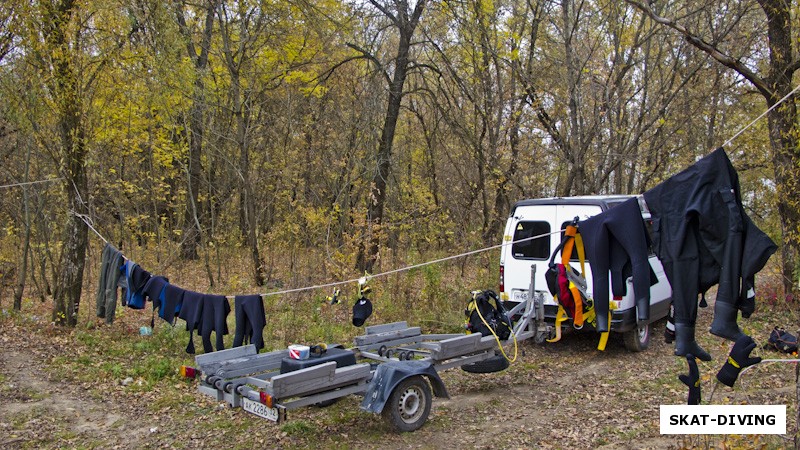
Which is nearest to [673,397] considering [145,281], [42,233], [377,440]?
[377,440]

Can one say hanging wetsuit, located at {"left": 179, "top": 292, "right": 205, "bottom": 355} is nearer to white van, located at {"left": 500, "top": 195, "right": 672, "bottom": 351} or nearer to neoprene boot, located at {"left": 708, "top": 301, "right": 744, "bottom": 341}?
white van, located at {"left": 500, "top": 195, "right": 672, "bottom": 351}

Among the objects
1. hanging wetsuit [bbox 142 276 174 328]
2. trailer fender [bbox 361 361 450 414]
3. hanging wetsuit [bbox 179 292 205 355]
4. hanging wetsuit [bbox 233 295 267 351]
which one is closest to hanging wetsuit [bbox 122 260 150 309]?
hanging wetsuit [bbox 142 276 174 328]

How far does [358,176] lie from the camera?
1378 centimetres

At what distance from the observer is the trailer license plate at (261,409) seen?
5133 millimetres

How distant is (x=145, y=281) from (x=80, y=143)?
11.8 feet

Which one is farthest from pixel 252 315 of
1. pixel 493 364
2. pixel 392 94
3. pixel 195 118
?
pixel 195 118

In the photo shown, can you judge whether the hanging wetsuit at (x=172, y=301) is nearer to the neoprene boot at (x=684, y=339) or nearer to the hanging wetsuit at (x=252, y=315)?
the hanging wetsuit at (x=252, y=315)

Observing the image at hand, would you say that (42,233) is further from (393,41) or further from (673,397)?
(673,397)

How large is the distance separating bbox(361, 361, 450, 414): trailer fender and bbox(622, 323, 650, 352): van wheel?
3959mm

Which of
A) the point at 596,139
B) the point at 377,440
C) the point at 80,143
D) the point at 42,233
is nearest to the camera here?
the point at 377,440

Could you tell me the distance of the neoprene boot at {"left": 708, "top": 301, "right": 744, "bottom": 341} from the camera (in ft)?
13.9

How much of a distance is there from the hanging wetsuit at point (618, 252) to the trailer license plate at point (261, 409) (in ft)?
9.89

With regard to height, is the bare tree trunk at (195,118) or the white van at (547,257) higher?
the bare tree trunk at (195,118)

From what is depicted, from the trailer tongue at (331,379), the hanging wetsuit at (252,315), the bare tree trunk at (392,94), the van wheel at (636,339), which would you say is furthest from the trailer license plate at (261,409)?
the bare tree trunk at (392,94)
